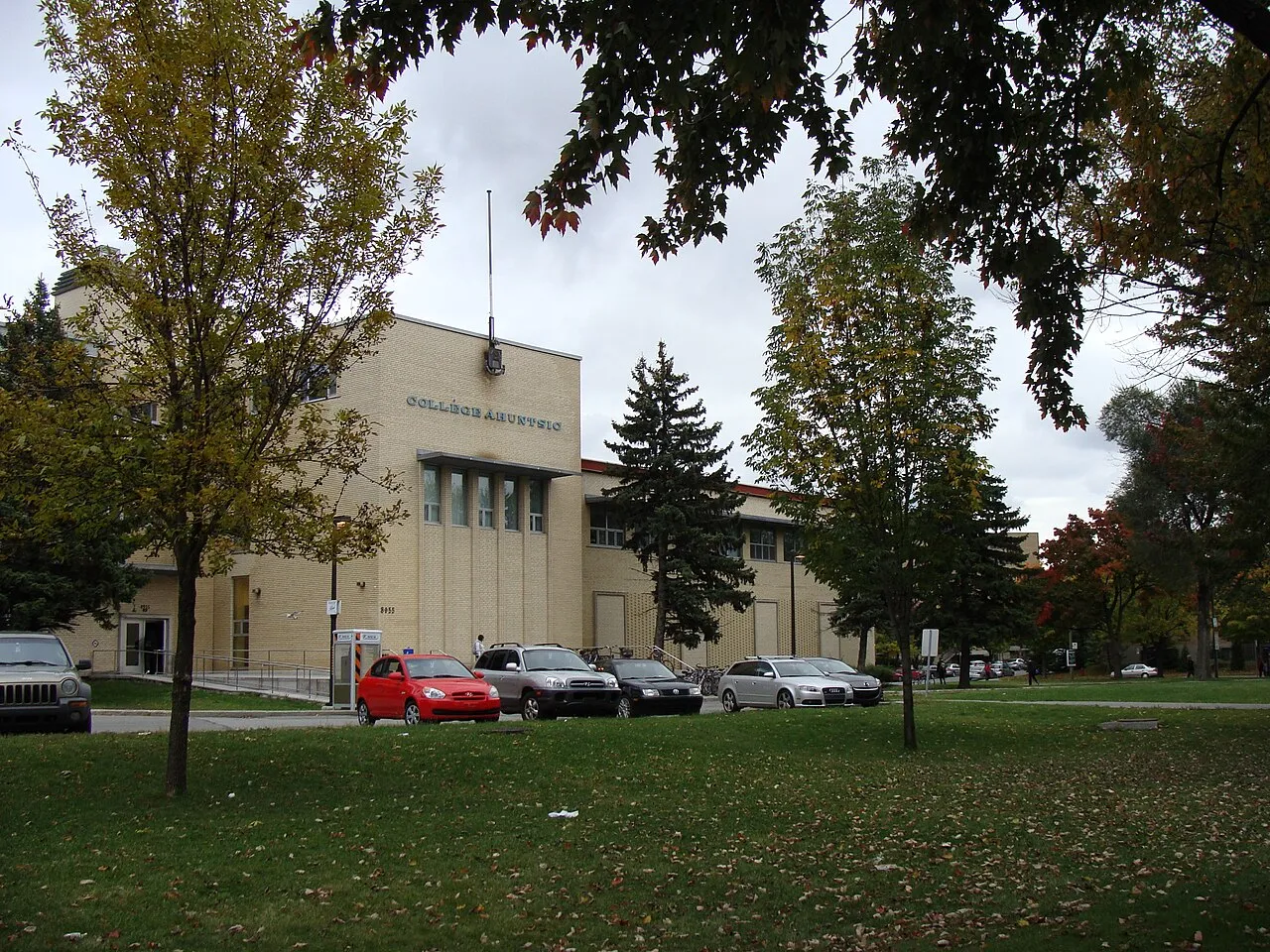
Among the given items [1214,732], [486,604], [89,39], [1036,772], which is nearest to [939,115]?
[89,39]

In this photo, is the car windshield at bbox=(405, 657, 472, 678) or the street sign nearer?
the car windshield at bbox=(405, 657, 472, 678)

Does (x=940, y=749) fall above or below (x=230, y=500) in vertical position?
below

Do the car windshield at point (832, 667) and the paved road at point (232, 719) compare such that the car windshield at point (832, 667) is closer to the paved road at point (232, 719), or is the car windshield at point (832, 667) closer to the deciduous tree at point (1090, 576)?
the paved road at point (232, 719)

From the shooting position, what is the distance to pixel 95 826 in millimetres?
10734

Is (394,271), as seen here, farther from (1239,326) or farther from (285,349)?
(1239,326)

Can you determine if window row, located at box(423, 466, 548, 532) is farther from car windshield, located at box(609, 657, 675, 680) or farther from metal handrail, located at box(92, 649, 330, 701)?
car windshield, located at box(609, 657, 675, 680)

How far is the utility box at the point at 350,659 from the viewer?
31.6 meters

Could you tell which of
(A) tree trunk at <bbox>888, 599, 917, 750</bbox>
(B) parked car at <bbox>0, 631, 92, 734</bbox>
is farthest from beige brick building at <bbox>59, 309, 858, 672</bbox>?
(A) tree trunk at <bbox>888, 599, 917, 750</bbox>

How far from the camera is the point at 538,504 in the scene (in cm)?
4744

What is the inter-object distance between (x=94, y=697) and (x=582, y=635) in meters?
20.2

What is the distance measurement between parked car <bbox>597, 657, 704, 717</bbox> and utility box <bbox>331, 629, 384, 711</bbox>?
7.02 metres

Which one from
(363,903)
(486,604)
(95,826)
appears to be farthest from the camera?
(486,604)

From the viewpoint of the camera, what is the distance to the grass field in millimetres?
7586

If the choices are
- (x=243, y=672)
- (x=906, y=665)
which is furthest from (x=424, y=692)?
(x=243, y=672)
